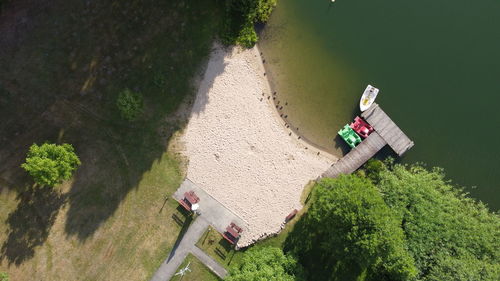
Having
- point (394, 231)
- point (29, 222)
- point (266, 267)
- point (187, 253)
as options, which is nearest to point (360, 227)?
point (394, 231)

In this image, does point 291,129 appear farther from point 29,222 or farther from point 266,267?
point 29,222

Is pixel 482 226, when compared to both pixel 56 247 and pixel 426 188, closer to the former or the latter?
pixel 426 188

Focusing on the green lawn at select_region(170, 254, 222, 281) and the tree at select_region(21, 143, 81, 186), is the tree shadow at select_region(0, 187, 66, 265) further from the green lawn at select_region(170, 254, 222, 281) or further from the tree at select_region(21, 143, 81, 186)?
the green lawn at select_region(170, 254, 222, 281)

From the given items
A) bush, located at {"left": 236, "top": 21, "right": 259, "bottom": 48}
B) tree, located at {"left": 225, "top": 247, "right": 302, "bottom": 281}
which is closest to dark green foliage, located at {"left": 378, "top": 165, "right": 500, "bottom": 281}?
tree, located at {"left": 225, "top": 247, "right": 302, "bottom": 281}

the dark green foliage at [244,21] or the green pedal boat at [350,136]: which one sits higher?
the dark green foliage at [244,21]

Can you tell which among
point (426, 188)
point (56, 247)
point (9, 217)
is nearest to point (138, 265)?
point (56, 247)

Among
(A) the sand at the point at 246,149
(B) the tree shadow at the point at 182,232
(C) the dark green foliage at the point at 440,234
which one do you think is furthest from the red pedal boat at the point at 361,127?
(B) the tree shadow at the point at 182,232

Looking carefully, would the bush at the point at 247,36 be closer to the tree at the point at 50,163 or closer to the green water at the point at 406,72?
the green water at the point at 406,72
